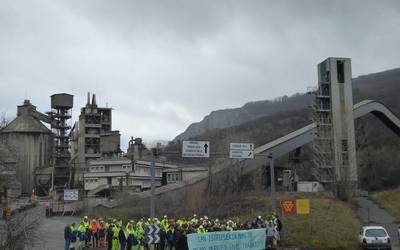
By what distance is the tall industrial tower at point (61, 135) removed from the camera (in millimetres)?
→ 114438

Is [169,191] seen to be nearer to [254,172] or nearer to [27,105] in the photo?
[254,172]

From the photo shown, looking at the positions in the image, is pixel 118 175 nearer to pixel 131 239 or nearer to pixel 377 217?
pixel 377 217

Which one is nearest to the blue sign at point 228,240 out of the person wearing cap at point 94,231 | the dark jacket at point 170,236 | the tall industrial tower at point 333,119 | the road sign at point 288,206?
the dark jacket at point 170,236

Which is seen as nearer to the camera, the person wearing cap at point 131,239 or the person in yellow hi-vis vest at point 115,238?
the person wearing cap at point 131,239

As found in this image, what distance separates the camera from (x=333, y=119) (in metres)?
69.5

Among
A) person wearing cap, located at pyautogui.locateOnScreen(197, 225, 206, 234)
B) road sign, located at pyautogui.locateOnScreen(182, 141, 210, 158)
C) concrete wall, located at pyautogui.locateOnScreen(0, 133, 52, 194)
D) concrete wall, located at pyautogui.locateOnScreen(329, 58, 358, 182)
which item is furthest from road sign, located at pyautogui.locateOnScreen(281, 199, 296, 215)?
concrete wall, located at pyautogui.locateOnScreen(0, 133, 52, 194)

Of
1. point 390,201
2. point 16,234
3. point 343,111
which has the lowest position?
point 390,201

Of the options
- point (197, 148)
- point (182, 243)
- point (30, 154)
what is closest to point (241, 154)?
point (197, 148)

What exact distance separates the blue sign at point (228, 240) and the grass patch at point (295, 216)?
20.2ft

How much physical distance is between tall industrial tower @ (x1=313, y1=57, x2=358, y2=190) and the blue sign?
38.5 m

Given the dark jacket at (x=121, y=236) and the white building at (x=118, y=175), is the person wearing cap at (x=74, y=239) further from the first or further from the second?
the white building at (x=118, y=175)

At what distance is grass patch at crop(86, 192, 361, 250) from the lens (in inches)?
1442

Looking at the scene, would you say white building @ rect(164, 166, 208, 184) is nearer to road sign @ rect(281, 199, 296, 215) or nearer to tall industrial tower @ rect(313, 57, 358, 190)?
tall industrial tower @ rect(313, 57, 358, 190)

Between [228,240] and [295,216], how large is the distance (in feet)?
63.3
